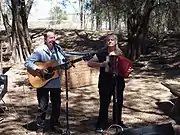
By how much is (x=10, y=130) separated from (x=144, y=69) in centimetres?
781

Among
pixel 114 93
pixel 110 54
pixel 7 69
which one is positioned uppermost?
pixel 110 54

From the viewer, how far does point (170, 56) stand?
1484 centimetres

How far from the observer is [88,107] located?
8.29 metres

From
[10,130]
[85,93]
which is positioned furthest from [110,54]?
[85,93]

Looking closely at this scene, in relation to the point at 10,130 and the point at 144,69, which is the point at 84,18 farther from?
the point at 10,130

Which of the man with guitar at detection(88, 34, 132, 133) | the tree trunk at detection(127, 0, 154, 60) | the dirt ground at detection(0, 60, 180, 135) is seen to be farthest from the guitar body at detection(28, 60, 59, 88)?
the tree trunk at detection(127, 0, 154, 60)

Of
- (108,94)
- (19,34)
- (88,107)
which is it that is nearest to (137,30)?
(19,34)

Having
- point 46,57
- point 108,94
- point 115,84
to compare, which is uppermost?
point 46,57

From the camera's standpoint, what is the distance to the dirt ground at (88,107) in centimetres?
688

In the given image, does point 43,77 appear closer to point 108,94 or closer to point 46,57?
point 46,57

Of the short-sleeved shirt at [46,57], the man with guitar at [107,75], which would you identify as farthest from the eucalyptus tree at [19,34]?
the man with guitar at [107,75]

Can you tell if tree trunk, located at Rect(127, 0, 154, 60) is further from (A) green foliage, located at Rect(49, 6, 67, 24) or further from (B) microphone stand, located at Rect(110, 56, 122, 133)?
(A) green foliage, located at Rect(49, 6, 67, 24)

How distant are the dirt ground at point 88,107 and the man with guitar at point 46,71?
0.67 meters

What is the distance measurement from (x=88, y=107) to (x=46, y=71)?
2.44 meters
